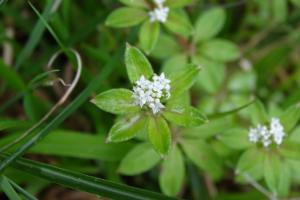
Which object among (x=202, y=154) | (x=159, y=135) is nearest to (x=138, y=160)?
(x=202, y=154)

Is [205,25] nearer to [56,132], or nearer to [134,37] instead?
[134,37]

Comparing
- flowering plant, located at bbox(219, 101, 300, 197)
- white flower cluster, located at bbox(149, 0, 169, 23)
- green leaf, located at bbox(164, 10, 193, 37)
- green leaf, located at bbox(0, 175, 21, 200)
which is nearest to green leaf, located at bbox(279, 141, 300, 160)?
flowering plant, located at bbox(219, 101, 300, 197)

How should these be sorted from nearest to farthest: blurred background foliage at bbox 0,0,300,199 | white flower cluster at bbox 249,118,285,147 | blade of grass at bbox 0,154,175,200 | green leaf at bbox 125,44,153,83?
blade of grass at bbox 0,154,175,200 < green leaf at bbox 125,44,153,83 < white flower cluster at bbox 249,118,285,147 < blurred background foliage at bbox 0,0,300,199

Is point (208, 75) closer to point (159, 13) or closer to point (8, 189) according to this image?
point (159, 13)

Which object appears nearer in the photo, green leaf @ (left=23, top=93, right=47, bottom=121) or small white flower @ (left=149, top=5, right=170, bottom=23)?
small white flower @ (left=149, top=5, right=170, bottom=23)

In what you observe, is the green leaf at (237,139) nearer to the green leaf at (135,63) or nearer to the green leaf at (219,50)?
the green leaf at (219,50)

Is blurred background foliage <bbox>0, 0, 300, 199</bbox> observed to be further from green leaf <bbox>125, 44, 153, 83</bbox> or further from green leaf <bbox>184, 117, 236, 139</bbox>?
green leaf <bbox>125, 44, 153, 83</bbox>

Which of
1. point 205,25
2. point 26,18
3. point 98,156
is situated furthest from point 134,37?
point 26,18

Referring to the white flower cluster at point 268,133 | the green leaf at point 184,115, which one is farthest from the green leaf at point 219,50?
the green leaf at point 184,115
